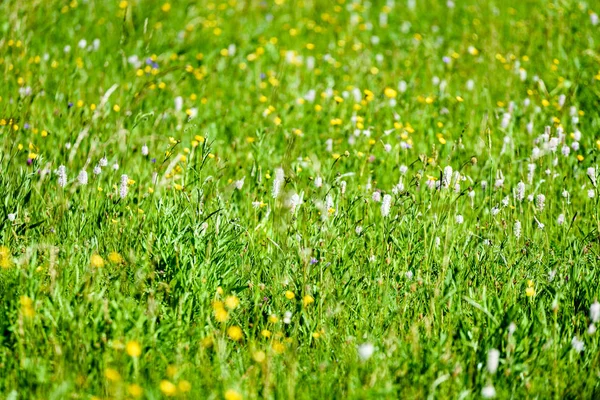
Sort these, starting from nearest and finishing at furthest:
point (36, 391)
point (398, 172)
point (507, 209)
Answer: point (36, 391), point (507, 209), point (398, 172)

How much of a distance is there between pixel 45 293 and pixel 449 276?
147 cm

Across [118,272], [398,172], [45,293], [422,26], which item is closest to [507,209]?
[398,172]

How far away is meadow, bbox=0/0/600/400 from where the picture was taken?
7.41 feet

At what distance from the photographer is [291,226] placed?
2.93 m

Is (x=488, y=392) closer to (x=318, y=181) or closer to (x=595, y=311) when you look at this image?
(x=595, y=311)

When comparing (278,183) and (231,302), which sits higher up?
(278,183)

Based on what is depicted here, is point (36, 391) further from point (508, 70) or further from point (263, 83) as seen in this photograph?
point (508, 70)

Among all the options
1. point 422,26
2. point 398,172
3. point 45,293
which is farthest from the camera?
point 422,26

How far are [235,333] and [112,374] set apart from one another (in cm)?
44

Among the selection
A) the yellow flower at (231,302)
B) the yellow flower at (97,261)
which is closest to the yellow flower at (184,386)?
the yellow flower at (231,302)

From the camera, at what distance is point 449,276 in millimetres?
2633

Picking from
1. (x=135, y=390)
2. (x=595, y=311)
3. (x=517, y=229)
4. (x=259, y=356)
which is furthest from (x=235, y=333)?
(x=517, y=229)

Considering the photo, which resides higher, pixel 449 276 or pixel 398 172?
pixel 449 276

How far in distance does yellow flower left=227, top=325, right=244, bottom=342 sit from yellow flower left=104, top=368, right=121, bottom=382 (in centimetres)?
40
